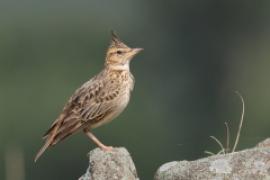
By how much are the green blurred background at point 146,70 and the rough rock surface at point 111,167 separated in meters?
21.2

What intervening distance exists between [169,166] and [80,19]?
158ft

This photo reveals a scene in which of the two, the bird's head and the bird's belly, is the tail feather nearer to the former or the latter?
the bird's belly

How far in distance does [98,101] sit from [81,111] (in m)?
0.28

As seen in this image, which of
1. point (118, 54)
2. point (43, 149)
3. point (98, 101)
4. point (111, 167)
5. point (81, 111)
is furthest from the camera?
point (118, 54)

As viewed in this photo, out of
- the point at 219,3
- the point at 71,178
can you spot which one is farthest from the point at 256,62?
the point at 71,178

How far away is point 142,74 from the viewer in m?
50.8

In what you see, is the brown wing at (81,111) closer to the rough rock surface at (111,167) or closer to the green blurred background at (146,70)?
the rough rock surface at (111,167)

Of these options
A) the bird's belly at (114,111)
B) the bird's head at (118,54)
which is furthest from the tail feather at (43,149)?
the bird's head at (118,54)

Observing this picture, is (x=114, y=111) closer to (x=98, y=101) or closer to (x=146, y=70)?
(x=98, y=101)

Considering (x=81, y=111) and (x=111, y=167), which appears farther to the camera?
(x=81, y=111)

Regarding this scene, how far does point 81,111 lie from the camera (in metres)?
10.9

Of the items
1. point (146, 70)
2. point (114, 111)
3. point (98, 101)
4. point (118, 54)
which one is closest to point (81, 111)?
point (98, 101)

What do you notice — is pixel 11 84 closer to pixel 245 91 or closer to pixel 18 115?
pixel 18 115

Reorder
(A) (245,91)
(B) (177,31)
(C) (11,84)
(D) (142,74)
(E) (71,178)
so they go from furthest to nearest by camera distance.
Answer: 1. (B) (177,31)
2. (D) (142,74)
3. (A) (245,91)
4. (C) (11,84)
5. (E) (71,178)
